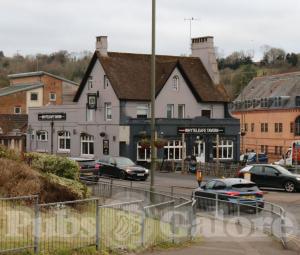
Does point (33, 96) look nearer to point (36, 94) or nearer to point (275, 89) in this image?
point (36, 94)

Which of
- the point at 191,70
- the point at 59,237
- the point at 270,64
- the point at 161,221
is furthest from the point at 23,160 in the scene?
the point at 270,64

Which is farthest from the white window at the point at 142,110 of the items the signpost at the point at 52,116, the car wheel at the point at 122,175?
the car wheel at the point at 122,175

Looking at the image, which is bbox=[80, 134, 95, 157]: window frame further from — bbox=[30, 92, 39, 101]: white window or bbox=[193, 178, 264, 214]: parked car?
bbox=[193, 178, 264, 214]: parked car

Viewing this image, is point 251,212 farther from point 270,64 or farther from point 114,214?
point 270,64

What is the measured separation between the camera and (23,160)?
2342 centimetres

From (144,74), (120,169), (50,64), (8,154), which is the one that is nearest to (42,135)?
(144,74)

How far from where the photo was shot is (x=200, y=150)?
5950 cm

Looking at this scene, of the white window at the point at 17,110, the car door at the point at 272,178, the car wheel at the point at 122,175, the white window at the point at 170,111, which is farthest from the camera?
the white window at the point at 17,110

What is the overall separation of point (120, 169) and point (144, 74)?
67.5 ft

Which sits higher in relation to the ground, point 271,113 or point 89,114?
point 271,113

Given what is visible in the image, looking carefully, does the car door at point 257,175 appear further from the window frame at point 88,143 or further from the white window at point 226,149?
the window frame at point 88,143

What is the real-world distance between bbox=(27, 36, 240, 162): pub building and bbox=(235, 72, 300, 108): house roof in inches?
780

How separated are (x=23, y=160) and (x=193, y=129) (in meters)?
35.8

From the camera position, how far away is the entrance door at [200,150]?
59.2 meters
